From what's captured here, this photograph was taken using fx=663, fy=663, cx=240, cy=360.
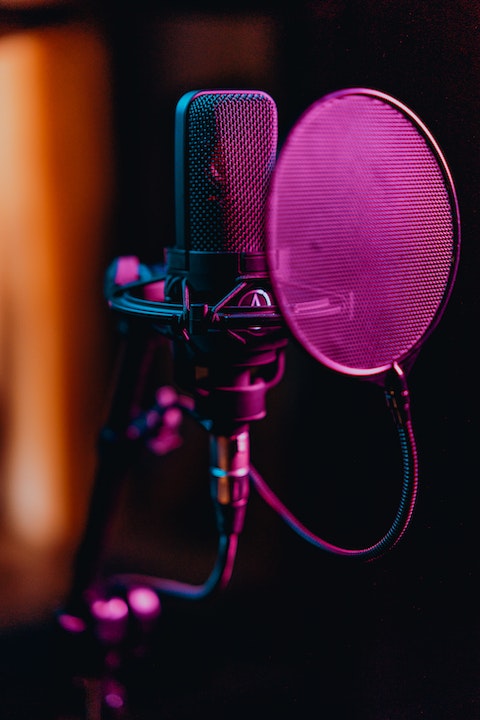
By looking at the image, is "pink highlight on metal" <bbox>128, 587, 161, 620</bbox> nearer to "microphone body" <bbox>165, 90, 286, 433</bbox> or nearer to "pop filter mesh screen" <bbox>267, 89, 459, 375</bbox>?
"microphone body" <bbox>165, 90, 286, 433</bbox>

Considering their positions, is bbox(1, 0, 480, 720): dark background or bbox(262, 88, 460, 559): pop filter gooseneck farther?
bbox(1, 0, 480, 720): dark background

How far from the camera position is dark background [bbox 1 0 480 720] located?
0.81 m

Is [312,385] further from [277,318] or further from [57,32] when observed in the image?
[57,32]

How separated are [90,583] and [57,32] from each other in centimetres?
86

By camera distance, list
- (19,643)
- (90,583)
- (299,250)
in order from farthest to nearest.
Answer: (19,643)
(90,583)
(299,250)

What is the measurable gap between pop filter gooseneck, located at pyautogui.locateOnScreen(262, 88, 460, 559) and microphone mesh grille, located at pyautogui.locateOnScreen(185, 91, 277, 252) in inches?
4.2

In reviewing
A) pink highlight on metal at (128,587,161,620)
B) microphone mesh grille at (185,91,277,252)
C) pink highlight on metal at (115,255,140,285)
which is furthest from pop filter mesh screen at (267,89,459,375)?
pink highlight on metal at (128,587,161,620)

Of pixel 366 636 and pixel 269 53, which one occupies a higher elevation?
pixel 269 53

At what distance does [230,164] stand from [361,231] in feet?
0.48

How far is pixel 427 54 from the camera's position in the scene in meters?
0.79

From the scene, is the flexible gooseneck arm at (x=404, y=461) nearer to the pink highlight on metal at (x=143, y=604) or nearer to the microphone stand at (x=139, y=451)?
the microphone stand at (x=139, y=451)

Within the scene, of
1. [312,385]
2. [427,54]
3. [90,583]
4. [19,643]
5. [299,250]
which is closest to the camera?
[299,250]

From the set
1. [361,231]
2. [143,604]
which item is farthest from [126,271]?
[143,604]

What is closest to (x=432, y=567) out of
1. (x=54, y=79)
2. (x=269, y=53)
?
(x=269, y=53)
